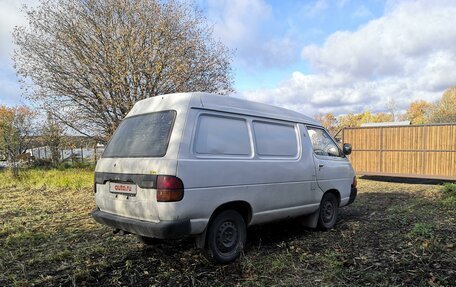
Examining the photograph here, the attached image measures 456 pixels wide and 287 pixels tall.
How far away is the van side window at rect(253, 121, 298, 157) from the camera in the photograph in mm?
4621

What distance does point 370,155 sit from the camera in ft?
48.7

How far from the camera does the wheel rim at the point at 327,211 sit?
5.76m

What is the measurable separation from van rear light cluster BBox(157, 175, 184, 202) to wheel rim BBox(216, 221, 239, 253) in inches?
34.1

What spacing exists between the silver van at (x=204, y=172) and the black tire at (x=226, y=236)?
12 mm

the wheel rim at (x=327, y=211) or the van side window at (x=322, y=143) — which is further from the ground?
the van side window at (x=322, y=143)

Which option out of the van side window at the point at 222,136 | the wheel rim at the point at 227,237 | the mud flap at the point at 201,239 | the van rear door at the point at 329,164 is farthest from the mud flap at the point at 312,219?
the mud flap at the point at 201,239

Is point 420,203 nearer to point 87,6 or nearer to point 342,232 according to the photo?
point 342,232

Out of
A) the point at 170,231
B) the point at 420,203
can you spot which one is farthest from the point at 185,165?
the point at 420,203

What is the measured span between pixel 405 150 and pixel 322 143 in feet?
31.7

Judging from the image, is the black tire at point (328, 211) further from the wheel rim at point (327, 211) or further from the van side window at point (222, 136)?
the van side window at point (222, 136)

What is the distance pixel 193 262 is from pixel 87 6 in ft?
42.1

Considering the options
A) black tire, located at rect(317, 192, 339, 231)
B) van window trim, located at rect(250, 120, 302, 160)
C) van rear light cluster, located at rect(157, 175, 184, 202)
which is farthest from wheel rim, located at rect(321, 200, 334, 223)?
van rear light cluster, located at rect(157, 175, 184, 202)

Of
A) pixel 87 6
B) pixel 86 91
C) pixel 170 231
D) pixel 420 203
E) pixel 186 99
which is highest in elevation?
pixel 87 6

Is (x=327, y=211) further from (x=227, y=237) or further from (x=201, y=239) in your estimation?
(x=201, y=239)
